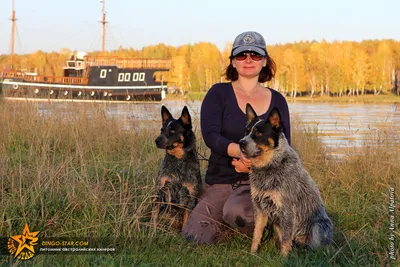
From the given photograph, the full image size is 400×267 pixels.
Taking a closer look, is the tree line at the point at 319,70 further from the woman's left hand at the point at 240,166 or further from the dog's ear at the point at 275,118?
the dog's ear at the point at 275,118

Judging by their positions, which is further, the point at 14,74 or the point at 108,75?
the point at 108,75

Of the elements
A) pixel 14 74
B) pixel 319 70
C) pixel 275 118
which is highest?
pixel 319 70

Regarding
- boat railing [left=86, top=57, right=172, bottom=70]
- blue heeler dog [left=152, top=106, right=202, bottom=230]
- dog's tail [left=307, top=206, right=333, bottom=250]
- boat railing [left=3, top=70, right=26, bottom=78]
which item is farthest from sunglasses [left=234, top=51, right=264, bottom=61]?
boat railing [left=86, top=57, right=172, bottom=70]

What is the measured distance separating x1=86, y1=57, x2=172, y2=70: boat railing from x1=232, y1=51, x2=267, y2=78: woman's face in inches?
1451

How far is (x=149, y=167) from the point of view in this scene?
219 inches

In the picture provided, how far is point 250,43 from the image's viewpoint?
12.5 ft

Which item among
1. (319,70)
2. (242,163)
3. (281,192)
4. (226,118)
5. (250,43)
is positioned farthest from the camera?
(319,70)

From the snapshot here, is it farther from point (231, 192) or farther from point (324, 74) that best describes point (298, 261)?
point (324, 74)

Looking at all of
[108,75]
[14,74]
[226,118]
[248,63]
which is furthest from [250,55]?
[14,74]

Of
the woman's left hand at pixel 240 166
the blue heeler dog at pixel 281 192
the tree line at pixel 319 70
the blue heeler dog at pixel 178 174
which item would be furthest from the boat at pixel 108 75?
the blue heeler dog at pixel 281 192

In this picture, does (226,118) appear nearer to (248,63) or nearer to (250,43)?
(248,63)

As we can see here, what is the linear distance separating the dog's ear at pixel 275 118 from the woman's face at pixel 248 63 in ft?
2.75

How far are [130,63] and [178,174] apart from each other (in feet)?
127

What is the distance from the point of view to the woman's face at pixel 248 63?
12.8 ft
